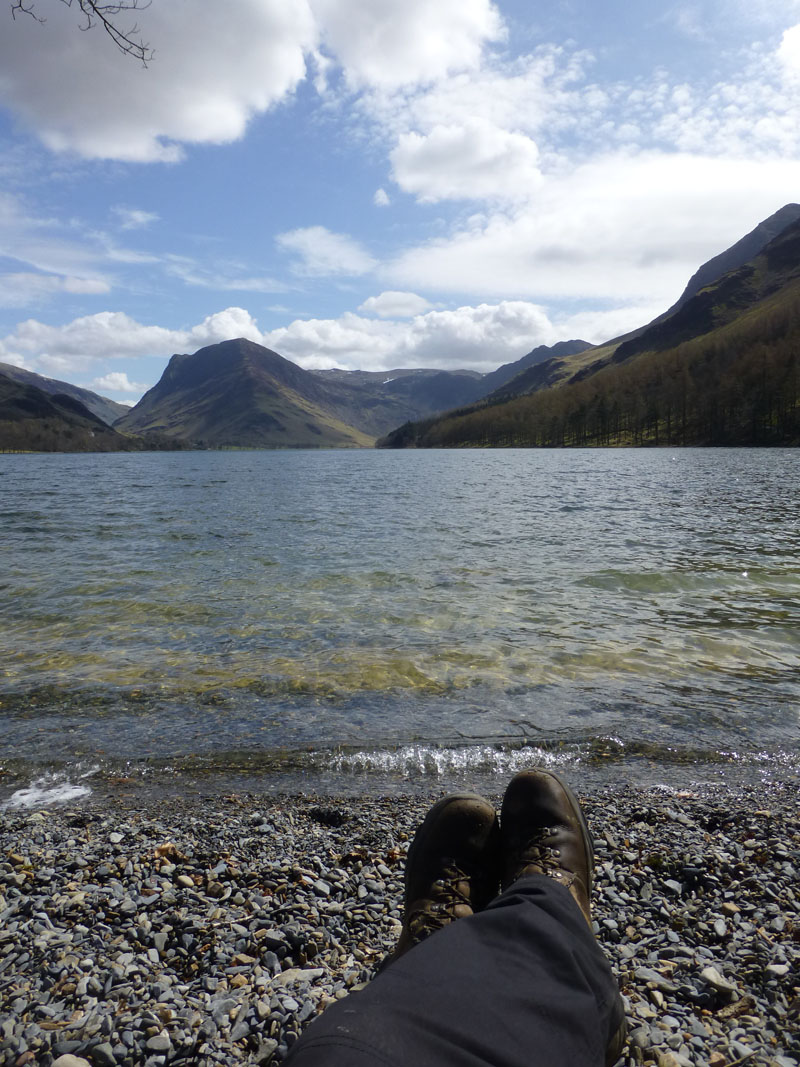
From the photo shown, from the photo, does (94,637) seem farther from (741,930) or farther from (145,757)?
(741,930)

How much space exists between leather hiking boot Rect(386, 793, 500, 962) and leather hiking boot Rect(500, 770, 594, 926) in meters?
0.15

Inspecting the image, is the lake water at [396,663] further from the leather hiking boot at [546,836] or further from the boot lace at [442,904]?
the boot lace at [442,904]

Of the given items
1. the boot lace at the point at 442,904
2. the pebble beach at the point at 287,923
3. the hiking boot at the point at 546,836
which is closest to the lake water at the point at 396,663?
the pebble beach at the point at 287,923

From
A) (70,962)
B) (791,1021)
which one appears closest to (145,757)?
(70,962)

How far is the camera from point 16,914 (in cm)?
430

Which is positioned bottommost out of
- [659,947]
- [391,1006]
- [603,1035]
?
[659,947]

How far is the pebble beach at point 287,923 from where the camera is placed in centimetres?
324

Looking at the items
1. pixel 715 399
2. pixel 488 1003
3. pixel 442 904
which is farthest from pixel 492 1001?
pixel 715 399

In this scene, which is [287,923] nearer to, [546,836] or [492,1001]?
[546,836]

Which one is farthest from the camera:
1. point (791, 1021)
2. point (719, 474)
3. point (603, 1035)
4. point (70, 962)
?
point (719, 474)

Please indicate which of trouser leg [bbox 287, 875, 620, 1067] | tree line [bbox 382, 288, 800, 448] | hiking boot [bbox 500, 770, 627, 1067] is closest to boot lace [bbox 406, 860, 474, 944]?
hiking boot [bbox 500, 770, 627, 1067]

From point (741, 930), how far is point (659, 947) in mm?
610

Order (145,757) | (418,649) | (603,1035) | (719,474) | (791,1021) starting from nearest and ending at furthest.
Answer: (603,1035)
(791,1021)
(145,757)
(418,649)
(719,474)

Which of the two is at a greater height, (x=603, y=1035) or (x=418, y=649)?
(x=603, y=1035)
